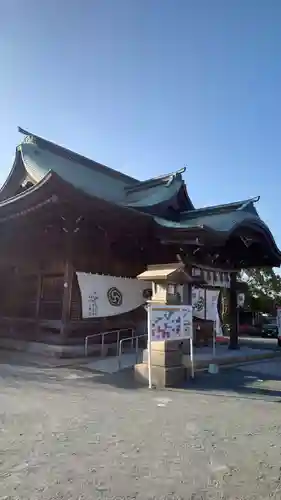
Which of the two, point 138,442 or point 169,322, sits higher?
point 169,322

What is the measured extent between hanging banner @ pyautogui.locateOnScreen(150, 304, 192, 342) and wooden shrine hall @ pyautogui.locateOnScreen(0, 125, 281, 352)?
271 centimetres

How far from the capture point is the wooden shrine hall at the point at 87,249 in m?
9.55

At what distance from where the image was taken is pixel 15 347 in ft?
37.3

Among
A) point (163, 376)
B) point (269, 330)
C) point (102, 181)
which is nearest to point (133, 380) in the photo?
point (163, 376)

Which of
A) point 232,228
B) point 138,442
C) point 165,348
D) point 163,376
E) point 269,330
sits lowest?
point 138,442

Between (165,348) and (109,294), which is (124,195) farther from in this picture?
(165,348)

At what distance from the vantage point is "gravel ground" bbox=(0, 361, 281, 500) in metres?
3.03

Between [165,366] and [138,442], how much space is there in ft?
9.83

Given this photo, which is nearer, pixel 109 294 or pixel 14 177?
pixel 109 294

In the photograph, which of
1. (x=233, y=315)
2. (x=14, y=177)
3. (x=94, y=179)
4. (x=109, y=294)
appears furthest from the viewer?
(x=94, y=179)

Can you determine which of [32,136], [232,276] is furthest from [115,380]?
[32,136]

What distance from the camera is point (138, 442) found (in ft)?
13.1

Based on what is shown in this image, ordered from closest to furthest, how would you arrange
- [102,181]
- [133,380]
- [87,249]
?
[133,380] < [87,249] < [102,181]

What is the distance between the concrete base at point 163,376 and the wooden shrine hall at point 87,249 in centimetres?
324
